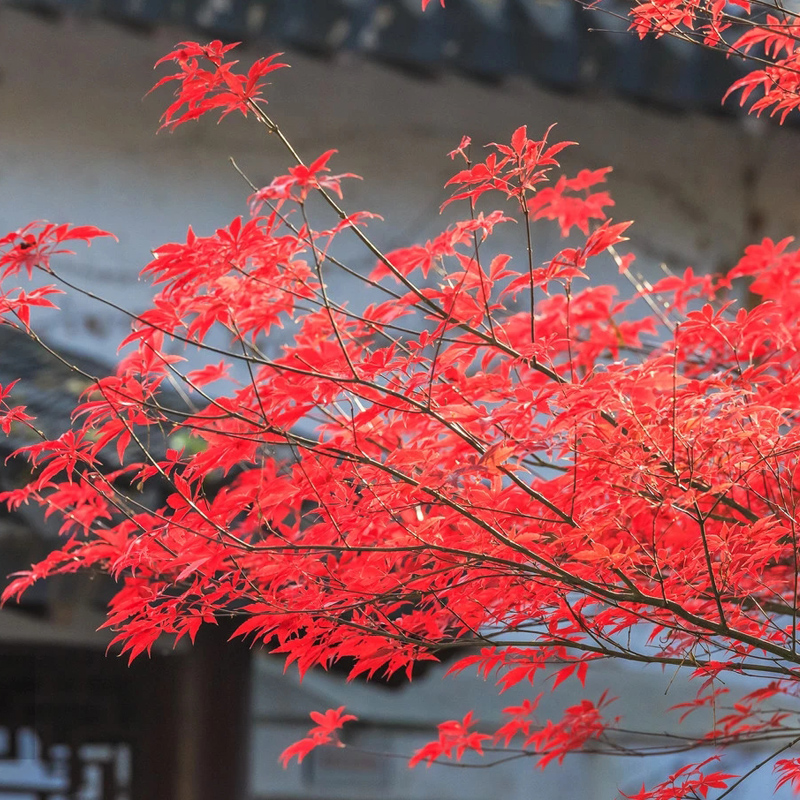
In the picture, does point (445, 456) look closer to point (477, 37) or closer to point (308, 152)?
point (477, 37)

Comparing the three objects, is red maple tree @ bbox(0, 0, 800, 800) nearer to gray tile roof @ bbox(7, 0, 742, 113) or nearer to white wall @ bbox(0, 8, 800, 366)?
gray tile roof @ bbox(7, 0, 742, 113)

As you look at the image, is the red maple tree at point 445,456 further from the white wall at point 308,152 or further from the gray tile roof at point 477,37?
the white wall at point 308,152

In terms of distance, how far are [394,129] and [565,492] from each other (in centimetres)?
444

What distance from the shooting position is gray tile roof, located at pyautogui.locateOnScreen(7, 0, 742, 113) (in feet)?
18.5

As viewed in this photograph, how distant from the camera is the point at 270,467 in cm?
299

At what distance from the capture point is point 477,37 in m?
5.86

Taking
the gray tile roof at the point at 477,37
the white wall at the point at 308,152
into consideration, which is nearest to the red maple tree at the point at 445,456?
the gray tile roof at the point at 477,37

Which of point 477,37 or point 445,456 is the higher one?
point 477,37

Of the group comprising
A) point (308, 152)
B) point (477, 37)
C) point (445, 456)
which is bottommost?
point (445, 456)

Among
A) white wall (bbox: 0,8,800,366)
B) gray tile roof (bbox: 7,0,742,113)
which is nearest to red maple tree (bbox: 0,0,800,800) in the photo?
gray tile roof (bbox: 7,0,742,113)

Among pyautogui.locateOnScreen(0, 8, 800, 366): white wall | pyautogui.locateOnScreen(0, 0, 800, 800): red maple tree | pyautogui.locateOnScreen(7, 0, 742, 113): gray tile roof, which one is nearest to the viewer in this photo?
pyautogui.locateOnScreen(0, 0, 800, 800): red maple tree

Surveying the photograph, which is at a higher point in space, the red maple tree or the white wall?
the white wall

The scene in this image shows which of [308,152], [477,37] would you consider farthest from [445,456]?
[308,152]

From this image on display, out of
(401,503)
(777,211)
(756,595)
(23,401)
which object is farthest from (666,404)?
(777,211)
